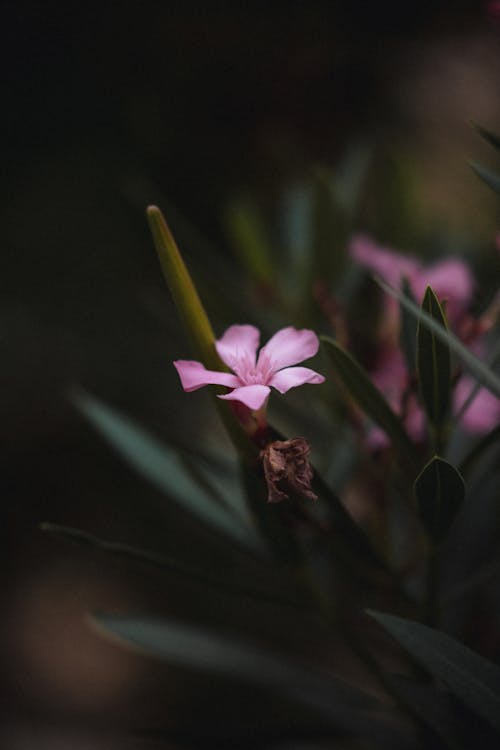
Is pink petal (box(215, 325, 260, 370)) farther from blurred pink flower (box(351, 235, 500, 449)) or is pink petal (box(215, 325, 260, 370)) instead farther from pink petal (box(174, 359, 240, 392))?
blurred pink flower (box(351, 235, 500, 449))

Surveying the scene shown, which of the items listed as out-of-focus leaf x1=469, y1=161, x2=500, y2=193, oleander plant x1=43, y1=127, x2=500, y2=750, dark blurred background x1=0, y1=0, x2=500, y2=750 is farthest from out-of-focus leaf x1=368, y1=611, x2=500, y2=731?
dark blurred background x1=0, y1=0, x2=500, y2=750

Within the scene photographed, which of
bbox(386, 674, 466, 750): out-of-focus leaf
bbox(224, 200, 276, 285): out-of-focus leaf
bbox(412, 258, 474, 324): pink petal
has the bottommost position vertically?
bbox(386, 674, 466, 750): out-of-focus leaf

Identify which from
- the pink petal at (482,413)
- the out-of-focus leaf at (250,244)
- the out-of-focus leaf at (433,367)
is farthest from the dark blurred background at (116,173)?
the out-of-focus leaf at (433,367)

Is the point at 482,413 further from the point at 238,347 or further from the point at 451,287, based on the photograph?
the point at 238,347

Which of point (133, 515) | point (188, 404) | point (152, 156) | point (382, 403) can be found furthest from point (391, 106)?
point (382, 403)

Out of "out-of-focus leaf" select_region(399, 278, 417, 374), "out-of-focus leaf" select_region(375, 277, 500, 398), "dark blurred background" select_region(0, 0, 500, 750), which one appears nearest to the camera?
"out-of-focus leaf" select_region(375, 277, 500, 398)

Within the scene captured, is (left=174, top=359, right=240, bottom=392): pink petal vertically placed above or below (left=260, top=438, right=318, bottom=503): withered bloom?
above

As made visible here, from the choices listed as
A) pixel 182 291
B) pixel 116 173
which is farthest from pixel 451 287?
pixel 116 173
